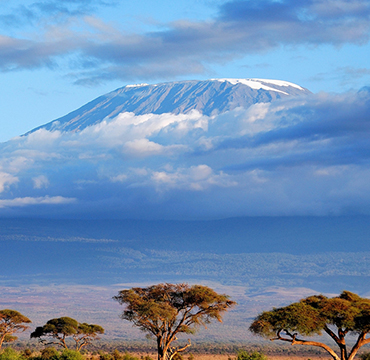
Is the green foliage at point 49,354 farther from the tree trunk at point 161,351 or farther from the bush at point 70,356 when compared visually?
the tree trunk at point 161,351

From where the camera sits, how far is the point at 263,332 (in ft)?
138

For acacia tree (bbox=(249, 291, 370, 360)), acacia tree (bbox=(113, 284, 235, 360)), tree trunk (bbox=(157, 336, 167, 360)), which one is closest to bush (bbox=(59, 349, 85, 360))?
acacia tree (bbox=(113, 284, 235, 360))

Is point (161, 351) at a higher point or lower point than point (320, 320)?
lower

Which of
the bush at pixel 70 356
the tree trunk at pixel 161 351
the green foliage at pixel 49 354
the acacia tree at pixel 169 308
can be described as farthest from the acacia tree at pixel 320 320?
the green foliage at pixel 49 354

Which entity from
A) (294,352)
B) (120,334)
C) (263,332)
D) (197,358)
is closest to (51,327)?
(197,358)

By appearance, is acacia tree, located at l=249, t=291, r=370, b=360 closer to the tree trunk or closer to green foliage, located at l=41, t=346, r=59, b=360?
the tree trunk

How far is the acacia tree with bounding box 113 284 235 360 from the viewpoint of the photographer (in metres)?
50.0

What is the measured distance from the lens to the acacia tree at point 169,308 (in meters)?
50.0

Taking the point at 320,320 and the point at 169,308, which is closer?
the point at 320,320

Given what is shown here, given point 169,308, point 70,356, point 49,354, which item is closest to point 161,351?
point 169,308

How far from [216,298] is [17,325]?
25.3m

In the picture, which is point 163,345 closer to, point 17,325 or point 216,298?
point 216,298

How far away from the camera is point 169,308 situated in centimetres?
5072

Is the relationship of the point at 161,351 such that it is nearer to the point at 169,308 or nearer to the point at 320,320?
the point at 169,308
